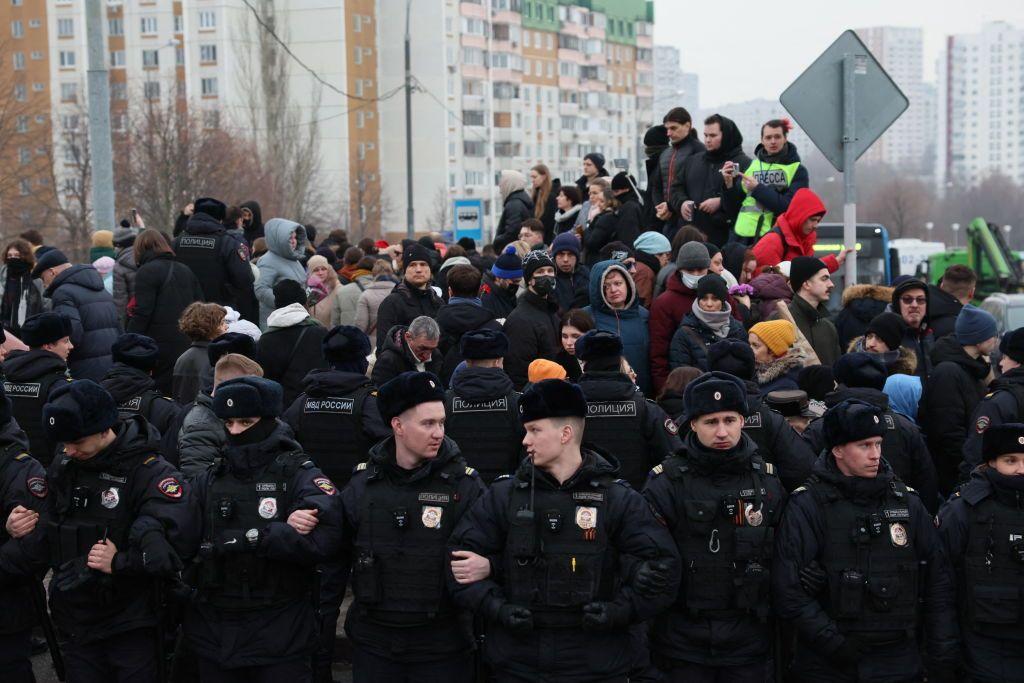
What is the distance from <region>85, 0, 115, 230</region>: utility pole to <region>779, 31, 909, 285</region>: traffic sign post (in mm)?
7536

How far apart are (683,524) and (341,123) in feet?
262

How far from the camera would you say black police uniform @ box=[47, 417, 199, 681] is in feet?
19.2

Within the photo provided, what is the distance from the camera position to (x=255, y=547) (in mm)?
5723

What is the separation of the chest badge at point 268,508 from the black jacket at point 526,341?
10.2 ft

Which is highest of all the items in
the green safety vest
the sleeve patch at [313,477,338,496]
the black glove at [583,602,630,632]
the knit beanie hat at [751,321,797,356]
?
the green safety vest

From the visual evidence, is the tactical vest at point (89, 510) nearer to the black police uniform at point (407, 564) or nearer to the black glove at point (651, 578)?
the black police uniform at point (407, 564)

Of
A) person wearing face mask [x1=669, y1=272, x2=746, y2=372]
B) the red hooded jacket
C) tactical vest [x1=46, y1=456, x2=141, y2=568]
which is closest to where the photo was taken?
tactical vest [x1=46, y1=456, x2=141, y2=568]

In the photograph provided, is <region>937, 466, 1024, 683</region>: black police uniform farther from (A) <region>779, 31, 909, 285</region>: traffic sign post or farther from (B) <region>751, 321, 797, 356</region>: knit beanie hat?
(A) <region>779, 31, 909, 285</region>: traffic sign post

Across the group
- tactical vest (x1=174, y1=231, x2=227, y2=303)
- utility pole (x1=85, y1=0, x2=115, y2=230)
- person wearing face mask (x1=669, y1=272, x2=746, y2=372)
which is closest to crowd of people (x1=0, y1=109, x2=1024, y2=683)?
person wearing face mask (x1=669, y1=272, x2=746, y2=372)

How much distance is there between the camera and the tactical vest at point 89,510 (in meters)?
5.90

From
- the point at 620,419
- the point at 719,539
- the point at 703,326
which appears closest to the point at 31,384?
the point at 620,419

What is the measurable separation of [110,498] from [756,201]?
7068 millimetres

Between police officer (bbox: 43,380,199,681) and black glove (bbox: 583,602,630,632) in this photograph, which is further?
police officer (bbox: 43,380,199,681)

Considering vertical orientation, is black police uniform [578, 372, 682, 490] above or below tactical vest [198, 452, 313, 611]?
above
